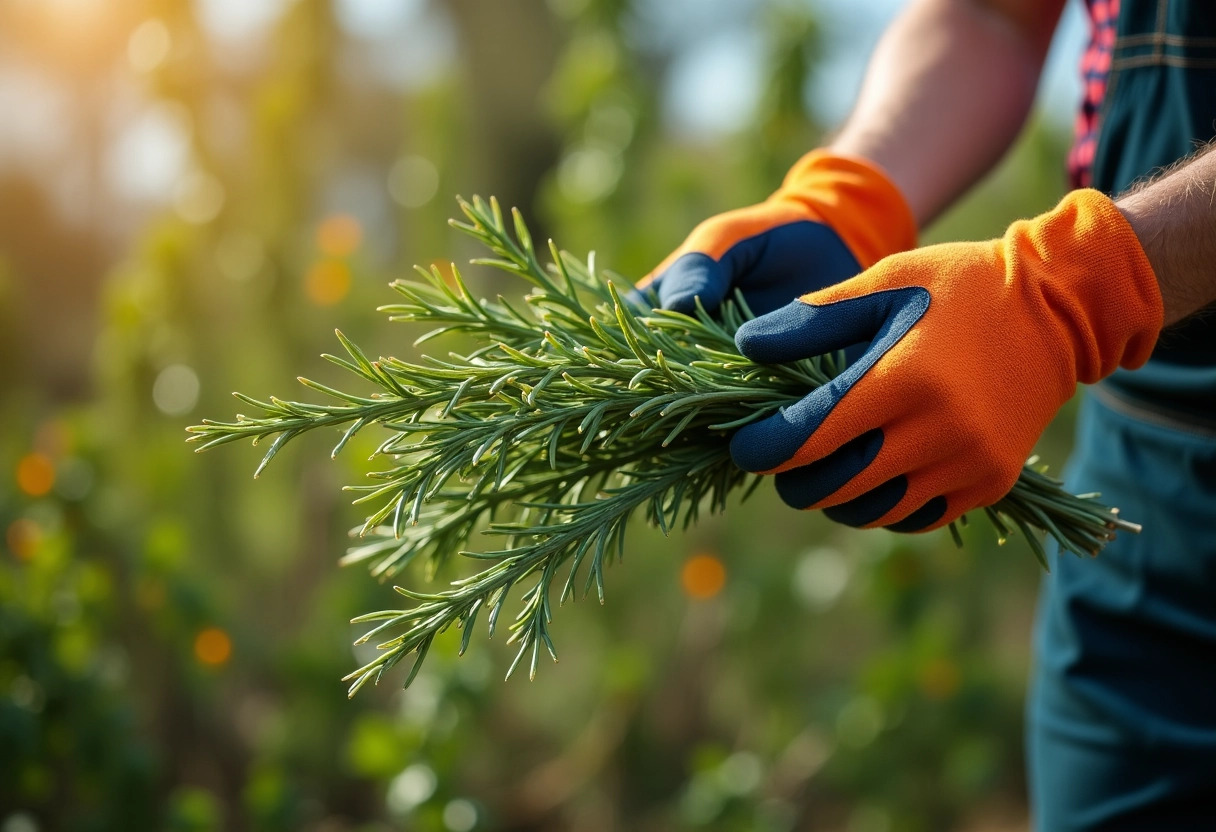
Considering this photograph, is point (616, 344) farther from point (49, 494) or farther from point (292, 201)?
point (292, 201)

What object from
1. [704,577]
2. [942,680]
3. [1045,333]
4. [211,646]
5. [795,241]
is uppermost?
[795,241]

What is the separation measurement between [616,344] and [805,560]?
184 centimetres

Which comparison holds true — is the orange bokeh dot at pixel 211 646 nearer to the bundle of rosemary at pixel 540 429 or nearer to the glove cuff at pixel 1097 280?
the bundle of rosemary at pixel 540 429

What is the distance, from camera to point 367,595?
191cm

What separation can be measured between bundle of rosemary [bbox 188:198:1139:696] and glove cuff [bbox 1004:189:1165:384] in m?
0.12

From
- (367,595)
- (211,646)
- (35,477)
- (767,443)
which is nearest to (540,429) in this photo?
(767,443)

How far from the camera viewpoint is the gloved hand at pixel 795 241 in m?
0.79

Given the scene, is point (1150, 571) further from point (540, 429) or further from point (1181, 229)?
point (540, 429)

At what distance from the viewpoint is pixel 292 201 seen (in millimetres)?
2348

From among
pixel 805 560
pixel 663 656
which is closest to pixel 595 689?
pixel 663 656

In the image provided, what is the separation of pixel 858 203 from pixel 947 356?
1.08 feet

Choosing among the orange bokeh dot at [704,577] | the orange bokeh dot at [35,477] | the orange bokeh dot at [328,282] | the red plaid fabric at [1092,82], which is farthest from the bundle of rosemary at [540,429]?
the orange bokeh dot at [328,282]

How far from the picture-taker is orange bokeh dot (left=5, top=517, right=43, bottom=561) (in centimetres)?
176

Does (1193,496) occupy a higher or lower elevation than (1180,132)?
lower
